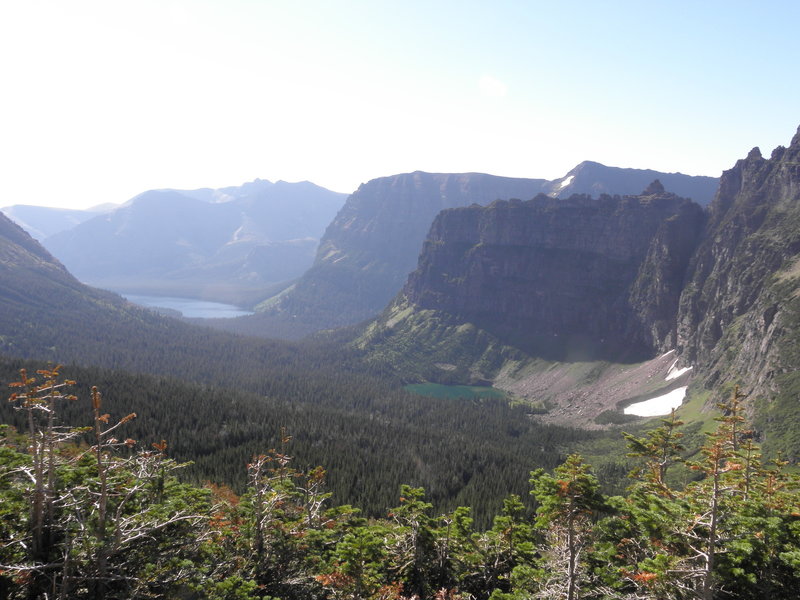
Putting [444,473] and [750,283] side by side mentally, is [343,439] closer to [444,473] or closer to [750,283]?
[444,473]

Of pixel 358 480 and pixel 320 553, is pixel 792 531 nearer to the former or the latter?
pixel 320 553

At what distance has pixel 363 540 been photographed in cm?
2561

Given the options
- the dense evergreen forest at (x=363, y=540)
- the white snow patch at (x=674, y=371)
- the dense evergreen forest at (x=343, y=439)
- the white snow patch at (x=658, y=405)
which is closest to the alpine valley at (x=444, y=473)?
the dense evergreen forest at (x=363, y=540)

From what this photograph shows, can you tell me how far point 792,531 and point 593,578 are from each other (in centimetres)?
1045

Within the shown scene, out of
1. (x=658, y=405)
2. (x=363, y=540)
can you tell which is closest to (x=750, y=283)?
(x=658, y=405)

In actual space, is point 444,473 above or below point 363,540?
below

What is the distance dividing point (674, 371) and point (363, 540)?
192224mm

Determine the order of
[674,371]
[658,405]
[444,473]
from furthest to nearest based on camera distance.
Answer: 1. [674,371]
2. [658,405]
3. [444,473]

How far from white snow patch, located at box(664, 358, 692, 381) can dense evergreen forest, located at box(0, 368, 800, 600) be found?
163496 mm

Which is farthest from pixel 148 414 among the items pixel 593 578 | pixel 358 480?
pixel 593 578

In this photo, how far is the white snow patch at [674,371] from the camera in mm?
173250

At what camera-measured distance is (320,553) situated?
1250 inches

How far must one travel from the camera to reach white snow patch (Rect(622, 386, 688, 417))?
517ft

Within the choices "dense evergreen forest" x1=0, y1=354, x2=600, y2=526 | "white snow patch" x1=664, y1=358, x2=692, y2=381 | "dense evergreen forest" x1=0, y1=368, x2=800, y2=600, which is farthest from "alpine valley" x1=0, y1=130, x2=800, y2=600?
"white snow patch" x1=664, y1=358, x2=692, y2=381
